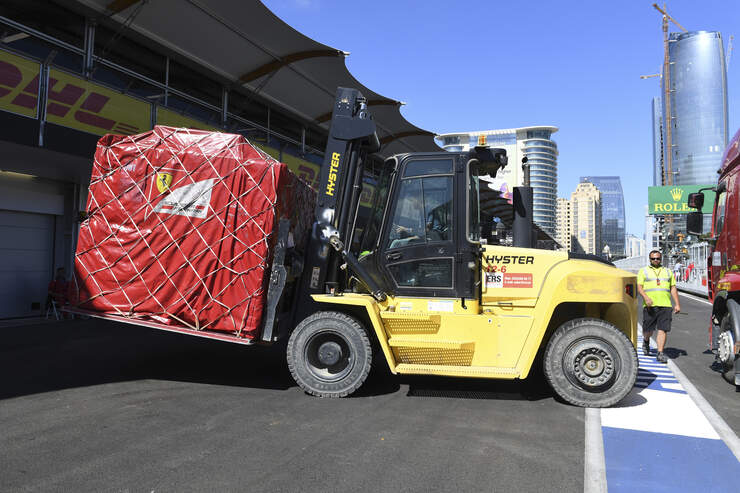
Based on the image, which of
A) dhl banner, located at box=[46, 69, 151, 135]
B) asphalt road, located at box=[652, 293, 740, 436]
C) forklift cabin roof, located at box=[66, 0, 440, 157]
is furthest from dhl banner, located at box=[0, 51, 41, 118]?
asphalt road, located at box=[652, 293, 740, 436]

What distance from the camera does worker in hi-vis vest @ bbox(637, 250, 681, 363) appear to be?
24.4 ft

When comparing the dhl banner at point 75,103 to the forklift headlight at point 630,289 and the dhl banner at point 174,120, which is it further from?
the forklift headlight at point 630,289

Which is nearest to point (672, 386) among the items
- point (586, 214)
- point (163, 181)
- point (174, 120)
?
point (163, 181)

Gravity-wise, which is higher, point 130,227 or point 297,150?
point 297,150

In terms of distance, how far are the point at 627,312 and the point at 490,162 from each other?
2304 mm

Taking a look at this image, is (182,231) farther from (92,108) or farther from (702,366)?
(702,366)

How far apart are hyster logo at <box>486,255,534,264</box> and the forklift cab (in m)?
0.17

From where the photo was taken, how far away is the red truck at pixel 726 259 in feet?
19.1

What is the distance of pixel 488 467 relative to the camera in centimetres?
355

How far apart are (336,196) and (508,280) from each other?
7.31 ft

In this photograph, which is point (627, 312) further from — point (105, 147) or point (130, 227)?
point (105, 147)

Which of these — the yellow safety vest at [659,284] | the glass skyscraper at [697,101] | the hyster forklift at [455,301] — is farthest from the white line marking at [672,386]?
the glass skyscraper at [697,101]

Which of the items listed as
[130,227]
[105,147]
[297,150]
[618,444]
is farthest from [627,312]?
[297,150]

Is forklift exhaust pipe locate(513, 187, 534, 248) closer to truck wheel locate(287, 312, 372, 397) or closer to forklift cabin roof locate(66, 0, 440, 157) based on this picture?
truck wheel locate(287, 312, 372, 397)
